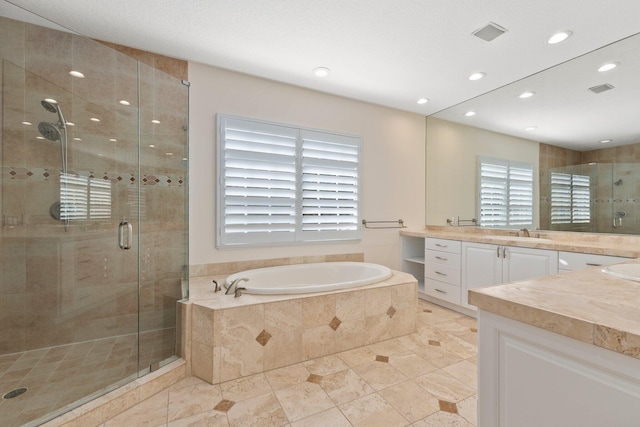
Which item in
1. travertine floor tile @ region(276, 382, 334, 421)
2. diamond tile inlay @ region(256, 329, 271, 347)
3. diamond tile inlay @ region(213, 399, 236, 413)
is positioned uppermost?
diamond tile inlay @ region(256, 329, 271, 347)

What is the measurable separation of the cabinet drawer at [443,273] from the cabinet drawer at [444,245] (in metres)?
0.18

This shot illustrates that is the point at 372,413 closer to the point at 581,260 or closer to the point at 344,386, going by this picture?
the point at 344,386

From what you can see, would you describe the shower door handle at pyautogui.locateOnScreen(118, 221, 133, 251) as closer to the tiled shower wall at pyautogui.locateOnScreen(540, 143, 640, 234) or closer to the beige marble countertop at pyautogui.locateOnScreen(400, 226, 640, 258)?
the beige marble countertop at pyautogui.locateOnScreen(400, 226, 640, 258)

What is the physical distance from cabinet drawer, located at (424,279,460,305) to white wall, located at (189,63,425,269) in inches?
19.6

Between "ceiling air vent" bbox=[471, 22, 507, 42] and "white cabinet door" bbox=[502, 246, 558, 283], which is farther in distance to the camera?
"white cabinet door" bbox=[502, 246, 558, 283]

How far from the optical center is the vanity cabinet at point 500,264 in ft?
7.72

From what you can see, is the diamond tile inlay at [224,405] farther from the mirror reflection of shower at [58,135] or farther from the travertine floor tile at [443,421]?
the mirror reflection of shower at [58,135]

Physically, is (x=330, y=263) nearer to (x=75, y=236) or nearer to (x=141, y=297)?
(x=141, y=297)

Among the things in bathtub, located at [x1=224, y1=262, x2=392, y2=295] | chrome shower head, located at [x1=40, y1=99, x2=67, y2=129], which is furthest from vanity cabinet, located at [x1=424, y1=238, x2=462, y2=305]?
chrome shower head, located at [x1=40, y1=99, x2=67, y2=129]

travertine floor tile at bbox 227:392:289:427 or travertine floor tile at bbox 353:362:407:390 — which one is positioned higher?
travertine floor tile at bbox 353:362:407:390

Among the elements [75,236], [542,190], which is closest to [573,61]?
[542,190]

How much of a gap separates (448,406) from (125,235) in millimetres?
2577

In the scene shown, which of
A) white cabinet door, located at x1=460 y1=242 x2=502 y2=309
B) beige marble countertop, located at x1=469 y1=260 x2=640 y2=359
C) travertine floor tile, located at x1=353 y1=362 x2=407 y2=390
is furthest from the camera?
white cabinet door, located at x1=460 y1=242 x2=502 y2=309

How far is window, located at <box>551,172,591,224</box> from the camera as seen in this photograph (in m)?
2.49
